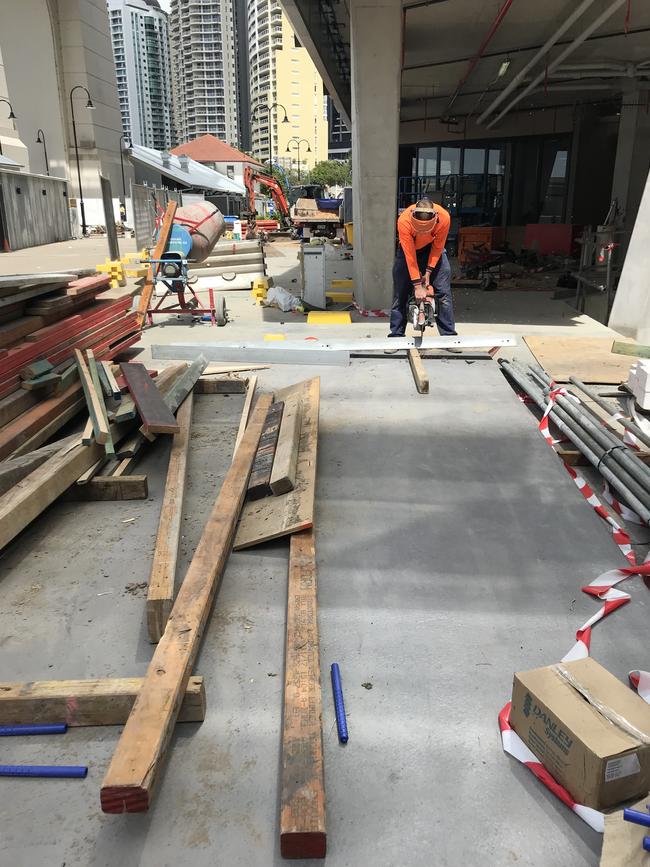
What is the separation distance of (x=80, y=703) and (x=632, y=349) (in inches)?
290

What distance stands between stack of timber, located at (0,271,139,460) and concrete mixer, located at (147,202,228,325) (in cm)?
270

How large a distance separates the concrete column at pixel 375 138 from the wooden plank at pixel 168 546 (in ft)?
23.1

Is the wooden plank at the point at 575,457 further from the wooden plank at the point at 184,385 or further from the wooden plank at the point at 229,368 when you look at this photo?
the wooden plank at the point at 229,368

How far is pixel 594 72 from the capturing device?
48.5 ft

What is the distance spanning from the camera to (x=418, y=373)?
6.80 meters

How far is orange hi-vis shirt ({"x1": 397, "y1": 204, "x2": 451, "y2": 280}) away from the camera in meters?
7.76

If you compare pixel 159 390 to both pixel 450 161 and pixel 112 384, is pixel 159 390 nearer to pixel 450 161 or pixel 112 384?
pixel 112 384

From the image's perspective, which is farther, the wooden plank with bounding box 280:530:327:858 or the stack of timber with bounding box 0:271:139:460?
the stack of timber with bounding box 0:271:139:460

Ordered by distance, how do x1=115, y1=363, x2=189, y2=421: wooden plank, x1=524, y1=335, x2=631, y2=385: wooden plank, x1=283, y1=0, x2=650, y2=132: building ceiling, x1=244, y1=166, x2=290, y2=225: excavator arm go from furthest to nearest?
x1=244, y1=166, x2=290, y2=225: excavator arm
x1=283, y1=0, x2=650, y2=132: building ceiling
x1=524, y1=335, x2=631, y2=385: wooden plank
x1=115, y1=363, x2=189, y2=421: wooden plank

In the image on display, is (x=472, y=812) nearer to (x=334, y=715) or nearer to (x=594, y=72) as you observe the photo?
(x=334, y=715)

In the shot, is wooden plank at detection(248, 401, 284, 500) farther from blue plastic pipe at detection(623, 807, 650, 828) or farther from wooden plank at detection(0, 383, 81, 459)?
blue plastic pipe at detection(623, 807, 650, 828)

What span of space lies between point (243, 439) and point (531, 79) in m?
15.2

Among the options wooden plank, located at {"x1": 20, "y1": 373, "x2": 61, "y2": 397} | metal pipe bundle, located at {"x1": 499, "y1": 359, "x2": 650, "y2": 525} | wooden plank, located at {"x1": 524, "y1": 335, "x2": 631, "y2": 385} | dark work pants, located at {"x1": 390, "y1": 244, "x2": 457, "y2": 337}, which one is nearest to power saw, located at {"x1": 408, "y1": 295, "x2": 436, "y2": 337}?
dark work pants, located at {"x1": 390, "y1": 244, "x2": 457, "y2": 337}

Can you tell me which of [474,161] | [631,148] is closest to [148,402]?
[631,148]
